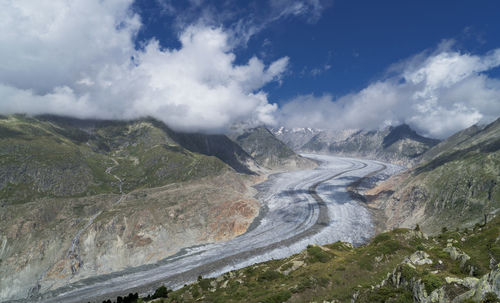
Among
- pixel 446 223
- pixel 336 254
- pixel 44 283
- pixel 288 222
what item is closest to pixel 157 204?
pixel 44 283

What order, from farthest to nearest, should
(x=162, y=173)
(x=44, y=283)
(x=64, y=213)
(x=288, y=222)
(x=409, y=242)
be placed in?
(x=162, y=173), (x=288, y=222), (x=64, y=213), (x=44, y=283), (x=409, y=242)

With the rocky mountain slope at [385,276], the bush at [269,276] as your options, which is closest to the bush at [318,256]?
the rocky mountain slope at [385,276]

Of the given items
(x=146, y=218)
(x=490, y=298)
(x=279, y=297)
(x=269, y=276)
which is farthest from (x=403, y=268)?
(x=146, y=218)

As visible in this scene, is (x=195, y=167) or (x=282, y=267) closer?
(x=282, y=267)

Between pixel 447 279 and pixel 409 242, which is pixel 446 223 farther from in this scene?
pixel 447 279

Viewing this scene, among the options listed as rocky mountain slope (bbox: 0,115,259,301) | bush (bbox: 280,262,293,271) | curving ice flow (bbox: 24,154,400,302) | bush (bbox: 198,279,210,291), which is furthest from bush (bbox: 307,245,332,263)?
rocky mountain slope (bbox: 0,115,259,301)

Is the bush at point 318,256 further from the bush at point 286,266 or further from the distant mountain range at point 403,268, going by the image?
the bush at point 286,266
